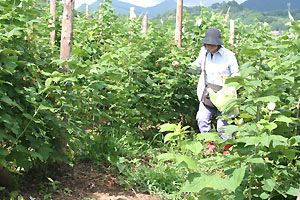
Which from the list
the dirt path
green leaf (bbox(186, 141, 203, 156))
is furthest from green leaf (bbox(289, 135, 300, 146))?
the dirt path

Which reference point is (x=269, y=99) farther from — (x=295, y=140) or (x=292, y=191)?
(x=292, y=191)

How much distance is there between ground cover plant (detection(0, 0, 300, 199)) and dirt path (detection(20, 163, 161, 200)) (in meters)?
0.08

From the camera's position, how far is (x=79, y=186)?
3566 millimetres

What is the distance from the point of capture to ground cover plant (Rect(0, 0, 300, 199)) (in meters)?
2.53

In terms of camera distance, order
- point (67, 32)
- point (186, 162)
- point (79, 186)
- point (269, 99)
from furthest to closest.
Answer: point (67, 32) < point (79, 186) < point (269, 99) < point (186, 162)

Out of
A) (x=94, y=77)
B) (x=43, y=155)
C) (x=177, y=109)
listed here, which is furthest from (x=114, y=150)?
Answer: (x=177, y=109)

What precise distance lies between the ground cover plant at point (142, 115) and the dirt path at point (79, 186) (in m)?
0.08

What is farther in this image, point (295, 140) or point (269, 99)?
point (295, 140)

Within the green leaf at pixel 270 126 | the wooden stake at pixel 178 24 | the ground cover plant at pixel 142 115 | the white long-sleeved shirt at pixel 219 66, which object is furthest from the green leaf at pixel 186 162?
the wooden stake at pixel 178 24

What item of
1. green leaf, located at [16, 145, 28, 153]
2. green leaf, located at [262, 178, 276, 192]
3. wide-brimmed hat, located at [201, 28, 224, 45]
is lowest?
green leaf, located at [262, 178, 276, 192]

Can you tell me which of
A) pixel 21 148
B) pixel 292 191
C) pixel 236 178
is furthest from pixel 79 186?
pixel 292 191

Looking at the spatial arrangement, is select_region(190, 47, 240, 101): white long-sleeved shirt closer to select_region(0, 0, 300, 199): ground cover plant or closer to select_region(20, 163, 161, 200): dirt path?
select_region(0, 0, 300, 199): ground cover plant

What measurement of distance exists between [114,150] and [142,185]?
2.13ft

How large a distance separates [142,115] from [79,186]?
73.6 inches
